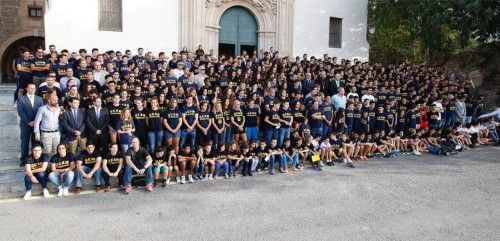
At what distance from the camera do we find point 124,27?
594 inches

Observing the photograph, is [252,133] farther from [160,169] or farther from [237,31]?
[237,31]

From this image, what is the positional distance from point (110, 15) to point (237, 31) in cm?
538

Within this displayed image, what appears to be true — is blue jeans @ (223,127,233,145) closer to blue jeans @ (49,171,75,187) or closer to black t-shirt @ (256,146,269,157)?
black t-shirt @ (256,146,269,157)

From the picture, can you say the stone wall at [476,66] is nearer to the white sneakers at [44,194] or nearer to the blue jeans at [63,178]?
the blue jeans at [63,178]

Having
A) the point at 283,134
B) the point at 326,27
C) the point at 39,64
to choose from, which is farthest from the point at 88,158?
the point at 326,27

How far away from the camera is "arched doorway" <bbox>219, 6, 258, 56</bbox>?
57.1 feet

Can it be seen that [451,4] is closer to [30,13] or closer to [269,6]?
[269,6]

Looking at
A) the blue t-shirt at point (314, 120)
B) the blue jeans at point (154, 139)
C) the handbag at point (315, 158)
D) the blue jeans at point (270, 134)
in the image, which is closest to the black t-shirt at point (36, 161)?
the blue jeans at point (154, 139)

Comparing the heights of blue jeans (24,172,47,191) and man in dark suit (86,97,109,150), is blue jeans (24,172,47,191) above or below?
below

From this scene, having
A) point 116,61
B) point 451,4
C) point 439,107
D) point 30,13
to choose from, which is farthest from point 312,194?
point 30,13

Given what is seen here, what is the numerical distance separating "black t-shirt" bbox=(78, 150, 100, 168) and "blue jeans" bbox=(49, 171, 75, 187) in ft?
1.11

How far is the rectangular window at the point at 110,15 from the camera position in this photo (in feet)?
48.8

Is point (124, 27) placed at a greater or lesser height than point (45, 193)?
greater

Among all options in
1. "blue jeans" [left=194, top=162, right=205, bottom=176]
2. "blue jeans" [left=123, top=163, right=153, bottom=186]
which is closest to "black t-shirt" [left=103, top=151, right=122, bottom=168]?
"blue jeans" [left=123, top=163, right=153, bottom=186]
